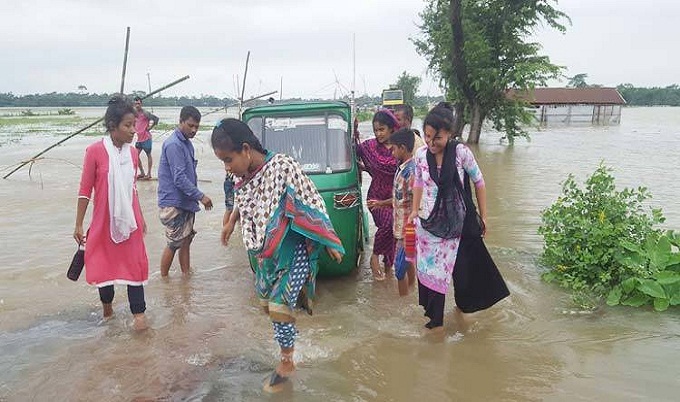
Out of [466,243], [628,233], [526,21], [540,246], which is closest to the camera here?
[466,243]

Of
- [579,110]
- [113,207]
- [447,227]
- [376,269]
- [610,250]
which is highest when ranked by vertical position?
[579,110]

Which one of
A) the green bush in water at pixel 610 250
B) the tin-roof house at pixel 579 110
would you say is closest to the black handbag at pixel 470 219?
the green bush in water at pixel 610 250

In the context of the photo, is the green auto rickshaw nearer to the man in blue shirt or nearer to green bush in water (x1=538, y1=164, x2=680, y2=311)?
the man in blue shirt

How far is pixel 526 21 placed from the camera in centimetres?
2033

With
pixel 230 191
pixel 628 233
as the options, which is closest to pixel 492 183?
pixel 628 233

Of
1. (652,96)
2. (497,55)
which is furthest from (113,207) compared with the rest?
(652,96)

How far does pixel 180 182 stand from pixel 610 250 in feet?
13.4

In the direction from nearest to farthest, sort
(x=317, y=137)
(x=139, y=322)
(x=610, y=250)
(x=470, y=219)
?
1. (x=470, y=219)
2. (x=139, y=322)
3. (x=610, y=250)
4. (x=317, y=137)

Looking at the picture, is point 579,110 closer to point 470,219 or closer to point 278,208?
point 470,219

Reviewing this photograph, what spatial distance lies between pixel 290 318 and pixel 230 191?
→ 210cm

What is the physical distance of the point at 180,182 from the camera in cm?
483

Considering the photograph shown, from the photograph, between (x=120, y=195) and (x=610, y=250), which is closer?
(x=120, y=195)

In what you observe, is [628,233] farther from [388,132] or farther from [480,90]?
Answer: [480,90]

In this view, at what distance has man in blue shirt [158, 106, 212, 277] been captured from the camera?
485 cm
